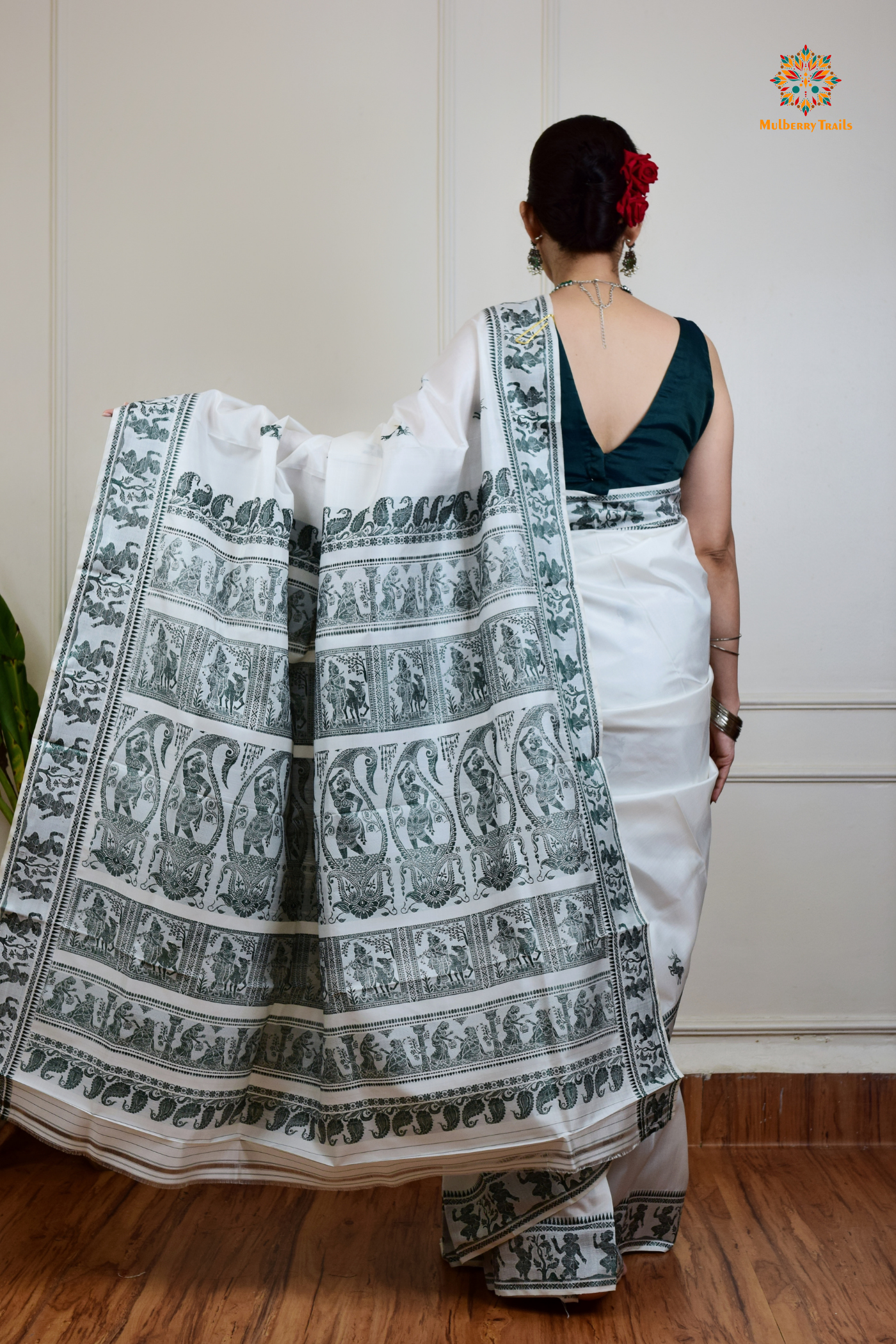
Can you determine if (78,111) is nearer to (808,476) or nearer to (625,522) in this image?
(625,522)

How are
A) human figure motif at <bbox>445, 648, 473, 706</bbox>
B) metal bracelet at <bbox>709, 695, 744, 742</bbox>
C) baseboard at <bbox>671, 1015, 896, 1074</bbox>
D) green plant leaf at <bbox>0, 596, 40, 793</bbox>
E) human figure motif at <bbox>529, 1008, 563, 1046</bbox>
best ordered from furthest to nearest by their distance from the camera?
baseboard at <bbox>671, 1015, 896, 1074</bbox> → green plant leaf at <bbox>0, 596, 40, 793</bbox> → metal bracelet at <bbox>709, 695, 744, 742</bbox> → human figure motif at <bbox>445, 648, 473, 706</bbox> → human figure motif at <bbox>529, 1008, 563, 1046</bbox>

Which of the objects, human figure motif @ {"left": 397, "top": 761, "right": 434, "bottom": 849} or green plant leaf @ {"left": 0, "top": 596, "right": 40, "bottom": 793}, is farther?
green plant leaf @ {"left": 0, "top": 596, "right": 40, "bottom": 793}

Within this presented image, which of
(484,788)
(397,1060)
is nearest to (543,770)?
(484,788)

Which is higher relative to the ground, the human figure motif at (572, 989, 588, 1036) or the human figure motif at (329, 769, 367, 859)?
the human figure motif at (329, 769, 367, 859)

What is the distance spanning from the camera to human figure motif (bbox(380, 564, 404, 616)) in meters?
1.40

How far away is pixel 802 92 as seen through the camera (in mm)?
2107

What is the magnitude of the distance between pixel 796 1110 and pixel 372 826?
1.27 meters

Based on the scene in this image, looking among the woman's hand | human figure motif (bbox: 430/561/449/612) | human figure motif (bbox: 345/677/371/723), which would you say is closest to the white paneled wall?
the woman's hand

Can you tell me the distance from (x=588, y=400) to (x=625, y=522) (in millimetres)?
175

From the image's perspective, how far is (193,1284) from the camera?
4.84 ft

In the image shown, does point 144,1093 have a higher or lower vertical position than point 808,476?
lower

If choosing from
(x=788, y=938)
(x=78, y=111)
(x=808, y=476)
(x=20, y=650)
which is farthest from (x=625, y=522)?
(x=78, y=111)

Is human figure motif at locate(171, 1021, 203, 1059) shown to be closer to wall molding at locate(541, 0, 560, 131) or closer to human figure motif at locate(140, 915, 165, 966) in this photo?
human figure motif at locate(140, 915, 165, 966)

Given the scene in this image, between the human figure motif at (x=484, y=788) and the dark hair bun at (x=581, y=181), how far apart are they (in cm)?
76
